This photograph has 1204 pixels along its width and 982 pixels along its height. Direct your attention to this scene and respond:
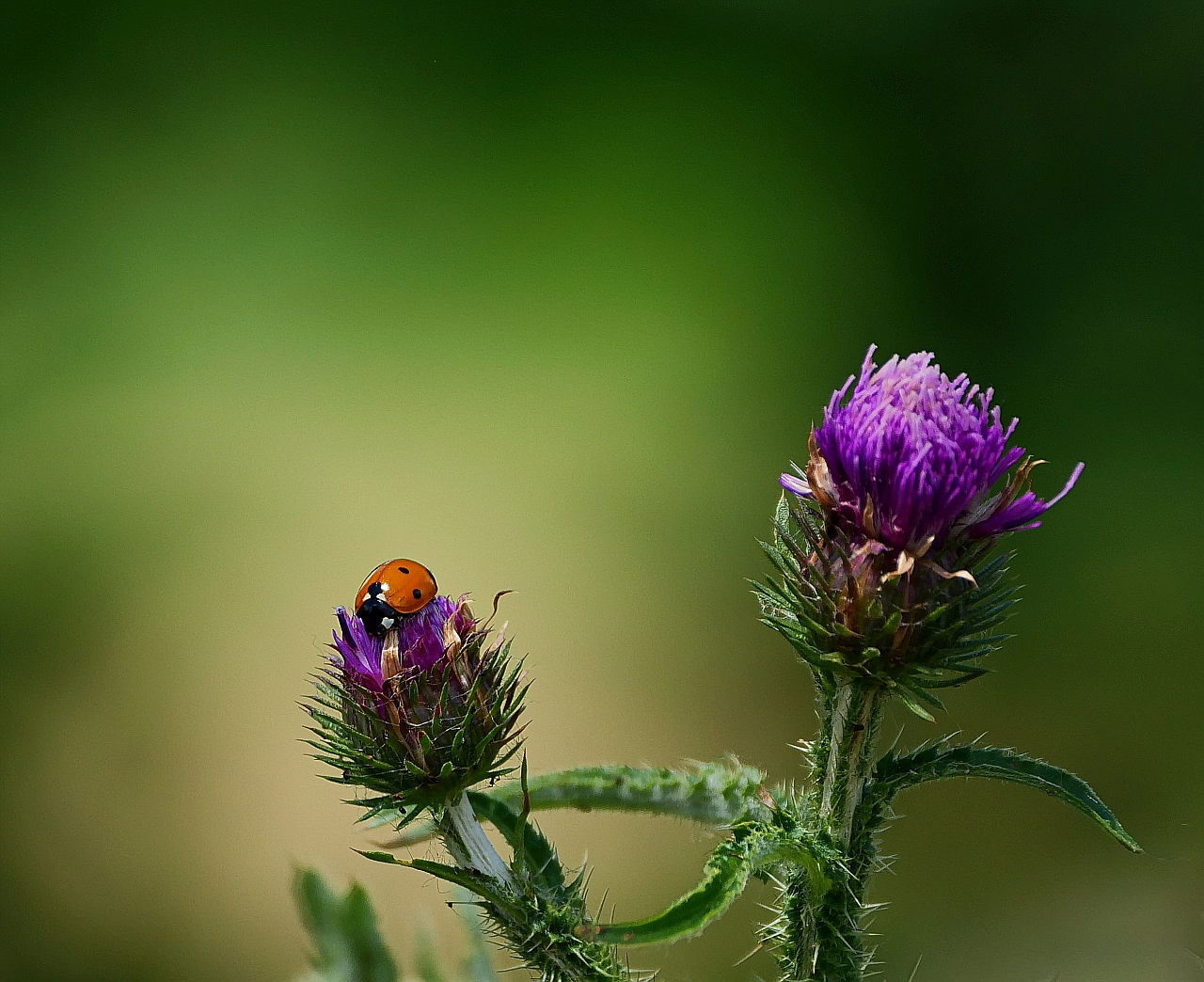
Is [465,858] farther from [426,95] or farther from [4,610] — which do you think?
[426,95]

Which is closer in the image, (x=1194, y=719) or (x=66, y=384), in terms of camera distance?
(x=1194, y=719)

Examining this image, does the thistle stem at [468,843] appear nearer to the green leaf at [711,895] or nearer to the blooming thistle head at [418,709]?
the blooming thistle head at [418,709]

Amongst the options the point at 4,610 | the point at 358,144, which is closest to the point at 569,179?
the point at 358,144

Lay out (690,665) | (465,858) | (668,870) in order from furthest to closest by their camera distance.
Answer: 1. (690,665)
2. (668,870)
3. (465,858)

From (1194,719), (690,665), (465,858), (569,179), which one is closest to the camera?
(465,858)

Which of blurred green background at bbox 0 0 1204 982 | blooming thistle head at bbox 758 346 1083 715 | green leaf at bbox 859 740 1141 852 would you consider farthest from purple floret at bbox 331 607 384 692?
blurred green background at bbox 0 0 1204 982

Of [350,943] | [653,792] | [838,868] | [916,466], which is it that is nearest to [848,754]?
[838,868]
